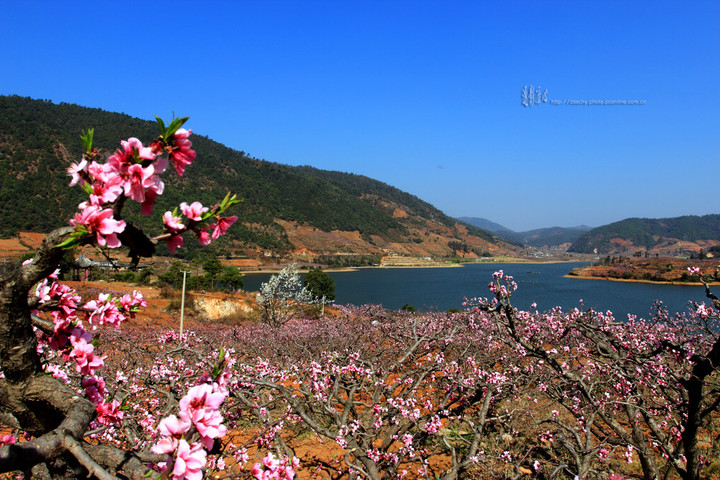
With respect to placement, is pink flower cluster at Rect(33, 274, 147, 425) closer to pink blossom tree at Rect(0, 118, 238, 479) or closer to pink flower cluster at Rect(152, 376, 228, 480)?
pink blossom tree at Rect(0, 118, 238, 479)

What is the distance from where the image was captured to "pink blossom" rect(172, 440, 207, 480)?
3.84 ft

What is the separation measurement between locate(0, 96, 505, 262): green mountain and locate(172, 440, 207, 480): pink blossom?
1867 inches

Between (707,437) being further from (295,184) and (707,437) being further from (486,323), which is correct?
(295,184)

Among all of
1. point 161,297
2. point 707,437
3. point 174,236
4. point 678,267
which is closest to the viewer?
point 174,236

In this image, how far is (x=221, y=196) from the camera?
359ft

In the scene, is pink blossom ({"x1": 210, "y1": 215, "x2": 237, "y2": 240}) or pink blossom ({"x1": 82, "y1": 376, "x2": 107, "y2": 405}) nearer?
pink blossom ({"x1": 210, "y1": 215, "x2": 237, "y2": 240})

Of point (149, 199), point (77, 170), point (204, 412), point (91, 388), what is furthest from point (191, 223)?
point (91, 388)

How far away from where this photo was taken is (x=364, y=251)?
12169 cm

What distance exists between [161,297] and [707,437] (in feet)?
85.2

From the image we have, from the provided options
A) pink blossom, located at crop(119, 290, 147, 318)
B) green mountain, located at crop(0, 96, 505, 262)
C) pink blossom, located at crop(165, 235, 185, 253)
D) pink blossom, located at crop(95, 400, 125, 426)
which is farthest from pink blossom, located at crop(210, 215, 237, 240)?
green mountain, located at crop(0, 96, 505, 262)

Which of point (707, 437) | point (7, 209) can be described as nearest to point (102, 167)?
point (707, 437)

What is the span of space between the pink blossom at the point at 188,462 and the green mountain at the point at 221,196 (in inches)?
1867

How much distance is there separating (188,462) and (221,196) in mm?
114970

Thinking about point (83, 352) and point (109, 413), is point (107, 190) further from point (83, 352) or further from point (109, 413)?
point (109, 413)
